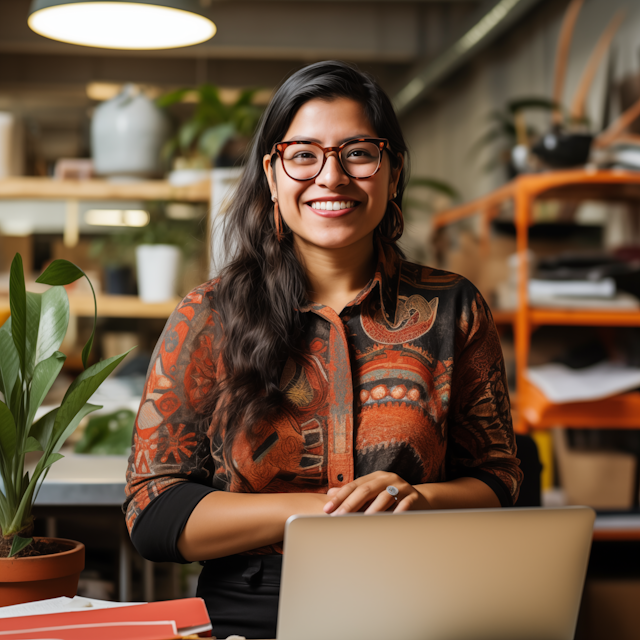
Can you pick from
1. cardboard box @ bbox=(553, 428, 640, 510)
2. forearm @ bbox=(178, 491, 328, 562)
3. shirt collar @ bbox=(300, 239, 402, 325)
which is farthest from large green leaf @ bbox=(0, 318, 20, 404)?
cardboard box @ bbox=(553, 428, 640, 510)

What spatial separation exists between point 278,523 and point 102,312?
1.45m

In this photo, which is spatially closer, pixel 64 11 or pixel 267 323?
pixel 267 323

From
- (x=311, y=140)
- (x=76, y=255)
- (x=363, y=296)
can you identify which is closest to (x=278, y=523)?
(x=363, y=296)

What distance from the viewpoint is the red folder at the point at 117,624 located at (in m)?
0.67

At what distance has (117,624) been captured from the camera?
27.0 inches

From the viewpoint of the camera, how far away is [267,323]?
1051 millimetres

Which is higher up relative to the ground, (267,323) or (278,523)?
(267,323)

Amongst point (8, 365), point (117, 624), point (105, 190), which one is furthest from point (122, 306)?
point (117, 624)

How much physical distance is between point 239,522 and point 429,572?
0.34m

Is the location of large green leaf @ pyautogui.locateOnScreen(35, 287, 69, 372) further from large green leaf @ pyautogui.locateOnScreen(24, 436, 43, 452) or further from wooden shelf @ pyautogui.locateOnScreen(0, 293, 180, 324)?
wooden shelf @ pyautogui.locateOnScreen(0, 293, 180, 324)

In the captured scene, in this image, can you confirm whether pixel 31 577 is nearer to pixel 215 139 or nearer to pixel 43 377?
pixel 43 377

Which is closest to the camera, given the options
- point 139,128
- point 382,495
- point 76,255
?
point 382,495

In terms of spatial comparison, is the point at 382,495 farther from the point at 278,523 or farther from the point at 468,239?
the point at 468,239

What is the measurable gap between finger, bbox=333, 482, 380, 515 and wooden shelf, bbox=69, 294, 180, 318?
Answer: 137 centimetres
